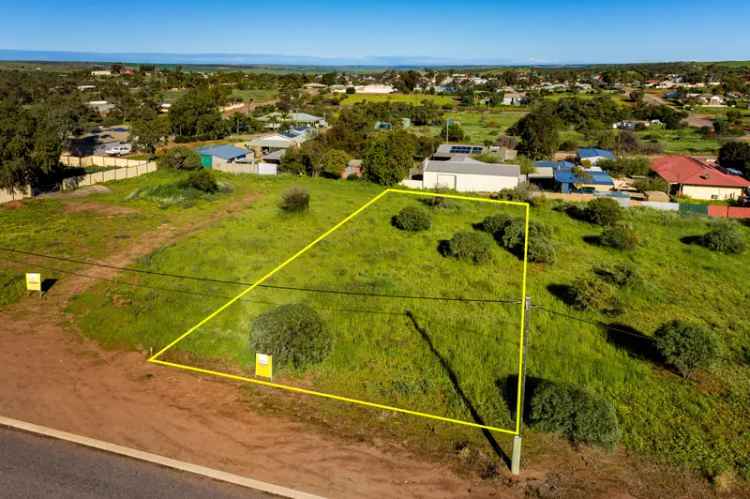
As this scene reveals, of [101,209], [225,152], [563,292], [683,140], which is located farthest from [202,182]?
[683,140]

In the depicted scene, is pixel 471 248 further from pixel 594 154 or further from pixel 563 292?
pixel 594 154

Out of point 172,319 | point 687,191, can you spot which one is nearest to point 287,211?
point 172,319

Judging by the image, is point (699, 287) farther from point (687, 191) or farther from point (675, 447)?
point (687, 191)

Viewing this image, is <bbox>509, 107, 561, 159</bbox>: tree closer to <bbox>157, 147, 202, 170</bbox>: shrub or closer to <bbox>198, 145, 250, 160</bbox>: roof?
<bbox>198, 145, 250, 160</bbox>: roof

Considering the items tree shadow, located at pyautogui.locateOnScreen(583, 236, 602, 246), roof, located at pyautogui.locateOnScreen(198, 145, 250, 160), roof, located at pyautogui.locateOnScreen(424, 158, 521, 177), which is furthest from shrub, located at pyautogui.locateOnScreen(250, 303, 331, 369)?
roof, located at pyautogui.locateOnScreen(198, 145, 250, 160)

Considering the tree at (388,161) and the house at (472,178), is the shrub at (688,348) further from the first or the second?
the tree at (388,161)

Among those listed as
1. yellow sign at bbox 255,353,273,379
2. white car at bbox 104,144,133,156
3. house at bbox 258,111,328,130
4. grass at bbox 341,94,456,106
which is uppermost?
grass at bbox 341,94,456,106
